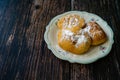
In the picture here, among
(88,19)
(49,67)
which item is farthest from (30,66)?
(88,19)

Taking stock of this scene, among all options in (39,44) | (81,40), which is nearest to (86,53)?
(81,40)

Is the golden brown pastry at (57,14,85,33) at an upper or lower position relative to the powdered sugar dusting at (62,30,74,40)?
upper

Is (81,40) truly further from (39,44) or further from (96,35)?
(39,44)

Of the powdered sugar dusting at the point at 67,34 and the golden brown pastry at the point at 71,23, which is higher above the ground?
the golden brown pastry at the point at 71,23

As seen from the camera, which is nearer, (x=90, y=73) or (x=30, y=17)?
(x=90, y=73)

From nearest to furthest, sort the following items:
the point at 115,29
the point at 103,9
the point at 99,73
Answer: the point at 99,73
the point at 115,29
the point at 103,9

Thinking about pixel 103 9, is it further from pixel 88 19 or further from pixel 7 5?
pixel 7 5
